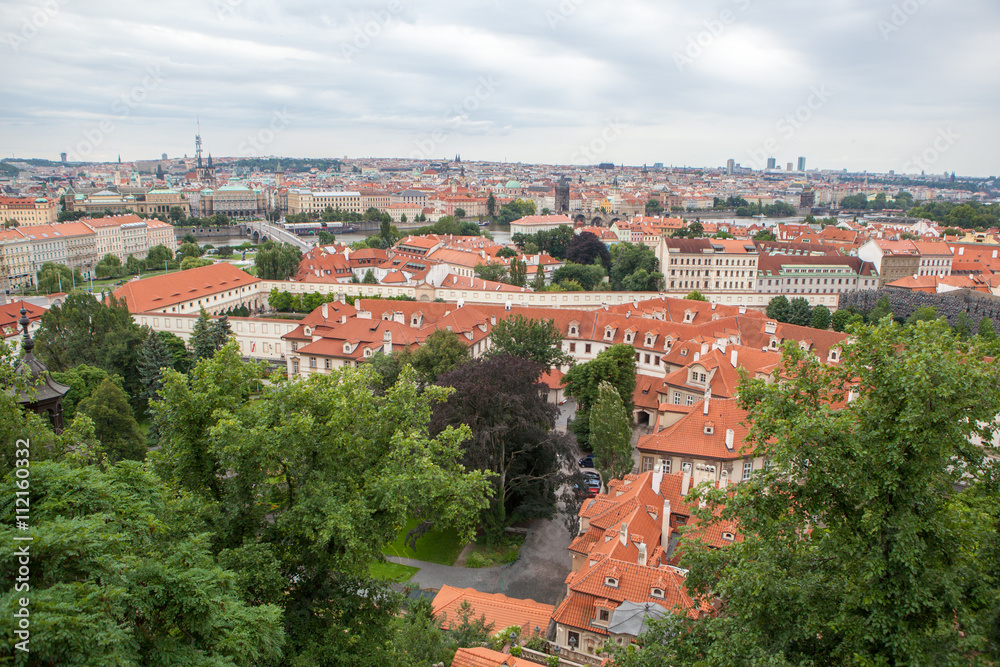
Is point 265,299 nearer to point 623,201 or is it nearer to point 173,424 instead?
point 173,424

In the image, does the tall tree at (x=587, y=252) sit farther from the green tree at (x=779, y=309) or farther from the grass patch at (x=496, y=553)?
the grass patch at (x=496, y=553)

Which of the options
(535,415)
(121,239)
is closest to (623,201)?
(121,239)

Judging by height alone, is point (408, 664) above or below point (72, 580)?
below

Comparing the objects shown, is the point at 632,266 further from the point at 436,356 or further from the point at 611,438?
the point at 611,438

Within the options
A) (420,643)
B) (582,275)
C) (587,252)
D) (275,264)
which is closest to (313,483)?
(420,643)

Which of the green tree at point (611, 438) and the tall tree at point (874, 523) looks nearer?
the tall tree at point (874, 523)

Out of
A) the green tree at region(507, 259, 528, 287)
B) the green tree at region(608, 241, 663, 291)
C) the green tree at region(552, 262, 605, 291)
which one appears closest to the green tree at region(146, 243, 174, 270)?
the green tree at region(507, 259, 528, 287)

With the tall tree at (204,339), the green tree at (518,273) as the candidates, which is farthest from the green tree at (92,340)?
the green tree at (518,273)
